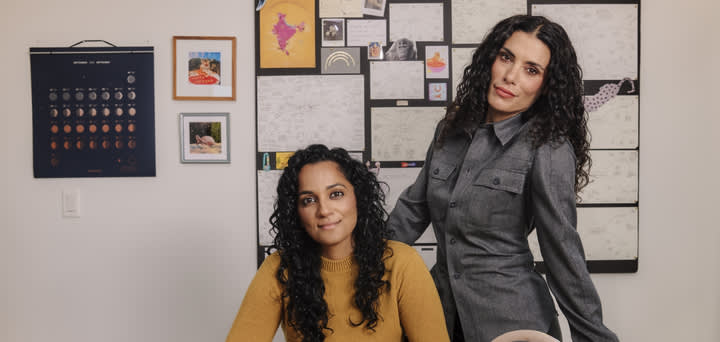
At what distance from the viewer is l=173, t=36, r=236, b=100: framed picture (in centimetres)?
189

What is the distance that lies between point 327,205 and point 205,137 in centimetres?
105

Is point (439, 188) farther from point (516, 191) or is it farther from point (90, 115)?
point (90, 115)

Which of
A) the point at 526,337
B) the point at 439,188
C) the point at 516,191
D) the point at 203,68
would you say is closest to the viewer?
the point at 526,337

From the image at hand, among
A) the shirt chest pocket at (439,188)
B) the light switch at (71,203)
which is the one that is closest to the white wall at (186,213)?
the light switch at (71,203)

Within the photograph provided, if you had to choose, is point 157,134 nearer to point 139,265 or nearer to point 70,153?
point 70,153

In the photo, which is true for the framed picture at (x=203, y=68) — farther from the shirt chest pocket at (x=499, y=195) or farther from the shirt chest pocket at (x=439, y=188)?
the shirt chest pocket at (x=499, y=195)

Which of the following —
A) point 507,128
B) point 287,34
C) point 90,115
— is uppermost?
point 287,34

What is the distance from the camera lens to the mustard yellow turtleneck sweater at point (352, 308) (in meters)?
1.08

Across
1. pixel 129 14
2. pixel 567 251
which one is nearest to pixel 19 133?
pixel 129 14

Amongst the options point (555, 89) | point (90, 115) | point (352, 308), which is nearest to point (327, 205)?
point (352, 308)

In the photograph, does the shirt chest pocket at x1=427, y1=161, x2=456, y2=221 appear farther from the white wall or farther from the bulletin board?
the white wall

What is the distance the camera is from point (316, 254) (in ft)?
3.72

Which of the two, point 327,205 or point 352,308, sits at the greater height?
point 327,205

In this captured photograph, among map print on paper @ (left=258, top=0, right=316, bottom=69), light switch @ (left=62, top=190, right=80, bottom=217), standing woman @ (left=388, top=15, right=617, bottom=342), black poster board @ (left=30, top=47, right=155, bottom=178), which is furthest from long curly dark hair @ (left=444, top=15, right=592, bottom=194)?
light switch @ (left=62, top=190, right=80, bottom=217)
